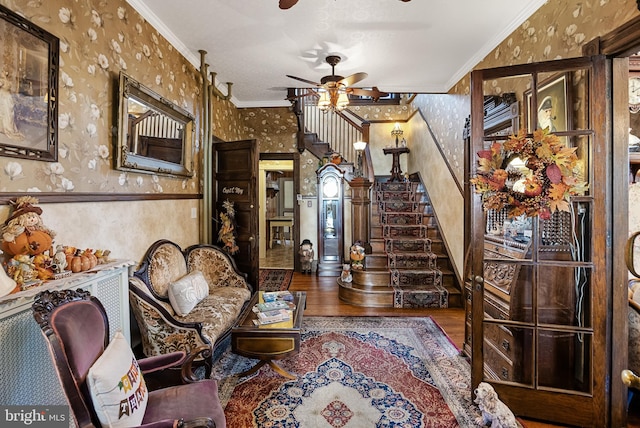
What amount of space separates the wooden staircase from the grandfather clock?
0.95 m

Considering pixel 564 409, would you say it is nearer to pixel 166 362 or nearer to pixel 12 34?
pixel 166 362

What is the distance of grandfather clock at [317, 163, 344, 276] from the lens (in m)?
→ 5.90

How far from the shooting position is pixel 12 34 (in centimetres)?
160

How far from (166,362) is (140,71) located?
8.11 ft

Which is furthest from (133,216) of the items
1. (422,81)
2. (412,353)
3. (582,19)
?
(422,81)

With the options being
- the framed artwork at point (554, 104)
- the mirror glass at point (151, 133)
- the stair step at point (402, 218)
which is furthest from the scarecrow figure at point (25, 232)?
the stair step at point (402, 218)

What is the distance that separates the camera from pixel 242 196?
13.3 ft

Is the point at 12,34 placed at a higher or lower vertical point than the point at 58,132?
higher

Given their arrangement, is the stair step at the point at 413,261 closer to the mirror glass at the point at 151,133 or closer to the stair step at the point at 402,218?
the stair step at the point at 402,218

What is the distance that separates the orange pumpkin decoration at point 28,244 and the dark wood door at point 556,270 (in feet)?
8.28

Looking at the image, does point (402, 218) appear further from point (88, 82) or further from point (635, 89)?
point (88, 82)

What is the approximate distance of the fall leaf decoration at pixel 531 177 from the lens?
177cm

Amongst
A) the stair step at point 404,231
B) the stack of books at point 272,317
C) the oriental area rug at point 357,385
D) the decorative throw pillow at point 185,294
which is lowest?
the oriental area rug at point 357,385

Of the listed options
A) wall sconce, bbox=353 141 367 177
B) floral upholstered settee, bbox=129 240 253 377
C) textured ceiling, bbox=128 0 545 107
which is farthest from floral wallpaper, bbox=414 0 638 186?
floral upholstered settee, bbox=129 240 253 377
